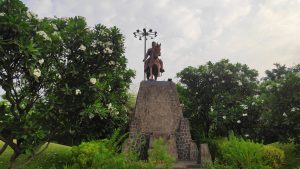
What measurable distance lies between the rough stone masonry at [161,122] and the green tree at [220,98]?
6.22 m

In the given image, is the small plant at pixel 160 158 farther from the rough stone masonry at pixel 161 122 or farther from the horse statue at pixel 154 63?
the horse statue at pixel 154 63

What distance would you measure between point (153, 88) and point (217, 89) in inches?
371

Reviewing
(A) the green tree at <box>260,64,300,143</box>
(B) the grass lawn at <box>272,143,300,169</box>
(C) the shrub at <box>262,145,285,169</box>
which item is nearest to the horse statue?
(A) the green tree at <box>260,64,300,143</box>

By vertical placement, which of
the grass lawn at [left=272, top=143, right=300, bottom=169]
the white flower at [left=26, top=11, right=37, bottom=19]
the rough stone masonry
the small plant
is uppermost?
the white flower at [left=26, top=11, right=37, bottom=19]

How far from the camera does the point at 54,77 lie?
13.1 metres

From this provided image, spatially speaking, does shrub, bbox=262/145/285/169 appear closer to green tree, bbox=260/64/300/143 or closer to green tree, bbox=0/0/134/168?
green tree, bbox=260/64/300/143

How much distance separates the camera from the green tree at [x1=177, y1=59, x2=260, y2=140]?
22047 millimetres

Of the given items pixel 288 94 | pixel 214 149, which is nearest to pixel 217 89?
pixel 214 149

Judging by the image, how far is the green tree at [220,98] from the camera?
2205cm

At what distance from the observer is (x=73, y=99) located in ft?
42.0

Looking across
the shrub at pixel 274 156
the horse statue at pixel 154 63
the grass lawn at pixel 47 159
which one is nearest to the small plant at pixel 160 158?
the grass lawn at pixel 47 159

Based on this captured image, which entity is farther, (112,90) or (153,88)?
(153,88)

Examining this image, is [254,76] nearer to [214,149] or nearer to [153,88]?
[214,149]

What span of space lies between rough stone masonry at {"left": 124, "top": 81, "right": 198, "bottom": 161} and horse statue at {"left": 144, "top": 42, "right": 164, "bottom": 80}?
2.19 feet
